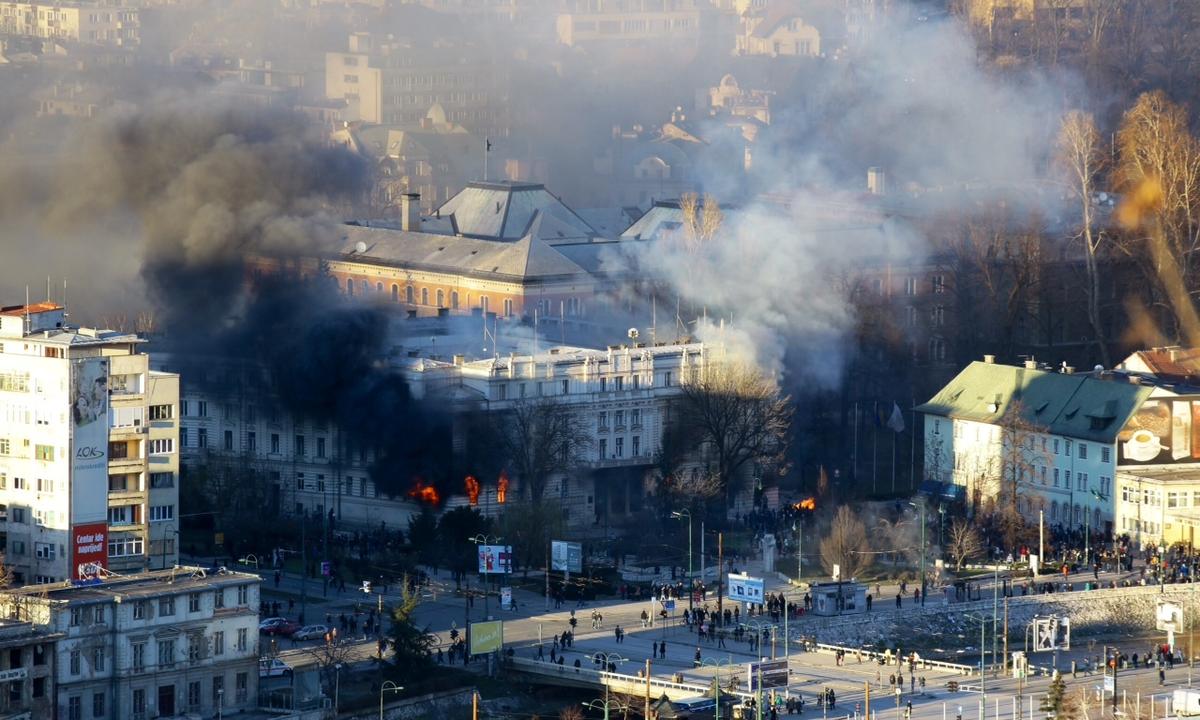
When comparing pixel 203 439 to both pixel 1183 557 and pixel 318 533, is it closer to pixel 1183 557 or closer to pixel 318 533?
pixel 318 533

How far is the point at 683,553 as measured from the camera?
11219 centimetres

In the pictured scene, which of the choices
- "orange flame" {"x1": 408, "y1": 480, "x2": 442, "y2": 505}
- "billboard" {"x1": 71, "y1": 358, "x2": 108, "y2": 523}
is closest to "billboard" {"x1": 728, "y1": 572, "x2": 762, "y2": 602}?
"orange flame" {"x1": 408, "y1": 480, "x2": 442, "y2": 505}

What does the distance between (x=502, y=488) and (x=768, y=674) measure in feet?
75.2

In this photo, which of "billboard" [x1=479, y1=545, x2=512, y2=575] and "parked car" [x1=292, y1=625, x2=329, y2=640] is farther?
"billboard" [x1=479, y1=545, x2=512, y2=575]

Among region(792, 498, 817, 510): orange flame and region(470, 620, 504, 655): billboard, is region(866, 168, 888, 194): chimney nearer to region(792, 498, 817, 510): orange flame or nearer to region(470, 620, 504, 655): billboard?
region(792, 498, 817, 510): orange flame

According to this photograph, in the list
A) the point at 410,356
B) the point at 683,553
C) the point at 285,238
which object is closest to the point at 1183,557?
the point at 683,553

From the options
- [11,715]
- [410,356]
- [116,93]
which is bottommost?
[11,715]

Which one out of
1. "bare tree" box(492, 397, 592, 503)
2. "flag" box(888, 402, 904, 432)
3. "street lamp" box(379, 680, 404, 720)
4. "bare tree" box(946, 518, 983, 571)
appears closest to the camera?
"street lamp" box(379, 680, 404, 720)

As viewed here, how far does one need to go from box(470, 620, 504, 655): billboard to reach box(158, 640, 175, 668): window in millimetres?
9002

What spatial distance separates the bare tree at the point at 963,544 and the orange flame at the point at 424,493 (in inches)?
606

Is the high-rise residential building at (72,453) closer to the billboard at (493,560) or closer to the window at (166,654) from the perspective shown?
the window at (166,654)

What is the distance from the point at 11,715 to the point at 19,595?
3.70 metres

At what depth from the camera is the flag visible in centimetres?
13088

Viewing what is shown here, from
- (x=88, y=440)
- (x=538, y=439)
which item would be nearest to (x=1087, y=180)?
(x=538, y=439)
